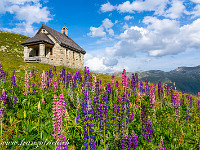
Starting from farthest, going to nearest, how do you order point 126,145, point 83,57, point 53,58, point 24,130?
point 83,57
point 53,58
point 24,130
point 126,145

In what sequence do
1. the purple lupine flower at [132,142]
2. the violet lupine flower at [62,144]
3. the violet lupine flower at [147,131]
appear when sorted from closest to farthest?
1. the violet lupine flower at [62,144]
2. the purple lupine flower at [132,142]
3. the violet lupine flower at [147,131]

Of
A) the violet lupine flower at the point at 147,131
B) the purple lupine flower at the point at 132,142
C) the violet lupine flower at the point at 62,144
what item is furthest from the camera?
the violet lupine flower at the point at 147,131

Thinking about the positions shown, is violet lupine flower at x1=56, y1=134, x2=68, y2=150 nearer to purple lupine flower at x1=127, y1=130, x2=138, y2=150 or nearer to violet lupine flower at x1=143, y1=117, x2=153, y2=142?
purple lupine flower at x1=127, y1=130, x2=138, y2=150

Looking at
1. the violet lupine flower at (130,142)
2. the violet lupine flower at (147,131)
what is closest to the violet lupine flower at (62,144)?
the violet lupine flower at (130,142)

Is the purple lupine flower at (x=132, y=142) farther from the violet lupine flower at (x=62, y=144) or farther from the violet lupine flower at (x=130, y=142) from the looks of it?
the violet lupine flower at (x=62, y=144)

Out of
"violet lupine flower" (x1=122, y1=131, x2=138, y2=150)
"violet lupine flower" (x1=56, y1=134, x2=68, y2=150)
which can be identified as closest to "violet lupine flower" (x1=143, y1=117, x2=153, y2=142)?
"violet lupine flower" (x1=122, y1=131, x2=138, y2=150)

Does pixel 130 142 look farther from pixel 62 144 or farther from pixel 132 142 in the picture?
pixel 62 144

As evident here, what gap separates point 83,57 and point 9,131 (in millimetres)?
39306

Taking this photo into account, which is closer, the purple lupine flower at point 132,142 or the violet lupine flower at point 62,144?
the violet lupine flower at point 62,144

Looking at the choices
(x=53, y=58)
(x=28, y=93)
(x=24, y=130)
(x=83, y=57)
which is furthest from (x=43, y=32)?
(x=24, y=130)

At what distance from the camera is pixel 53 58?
3022 centimetres

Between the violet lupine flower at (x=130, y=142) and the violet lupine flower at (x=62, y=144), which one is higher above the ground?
the violet lupine flower at (x=62, y=144)

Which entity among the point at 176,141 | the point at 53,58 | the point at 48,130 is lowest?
the point at 176,141

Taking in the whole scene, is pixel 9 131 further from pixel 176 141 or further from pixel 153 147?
pixel 176 141
